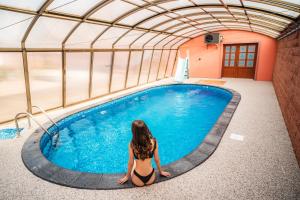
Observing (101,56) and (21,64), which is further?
(101,56)

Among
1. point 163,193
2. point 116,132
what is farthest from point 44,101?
point 163,193

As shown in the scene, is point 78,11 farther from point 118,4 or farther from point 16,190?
point 16,190

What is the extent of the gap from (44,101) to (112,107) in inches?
290

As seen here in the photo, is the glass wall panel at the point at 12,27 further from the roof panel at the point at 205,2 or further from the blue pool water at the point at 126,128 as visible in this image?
the roof panel at the point at 205,2

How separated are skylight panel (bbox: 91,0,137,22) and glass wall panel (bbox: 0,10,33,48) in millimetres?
1993

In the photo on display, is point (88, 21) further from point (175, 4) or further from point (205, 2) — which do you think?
point (205, 2)

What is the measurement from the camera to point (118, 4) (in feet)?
19.2

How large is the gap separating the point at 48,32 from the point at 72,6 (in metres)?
1.43

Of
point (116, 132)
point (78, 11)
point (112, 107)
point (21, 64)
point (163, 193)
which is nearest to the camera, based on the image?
point (163, 193)

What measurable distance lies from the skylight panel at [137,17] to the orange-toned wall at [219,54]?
27.6 ft

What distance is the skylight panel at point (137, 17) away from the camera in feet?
23.0

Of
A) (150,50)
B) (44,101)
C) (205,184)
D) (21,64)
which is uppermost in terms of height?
(150,50)

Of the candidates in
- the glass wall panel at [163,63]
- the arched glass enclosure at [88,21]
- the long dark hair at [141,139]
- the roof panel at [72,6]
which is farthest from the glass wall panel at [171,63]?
the long dark hair at [141,139]

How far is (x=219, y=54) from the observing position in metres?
14.4
